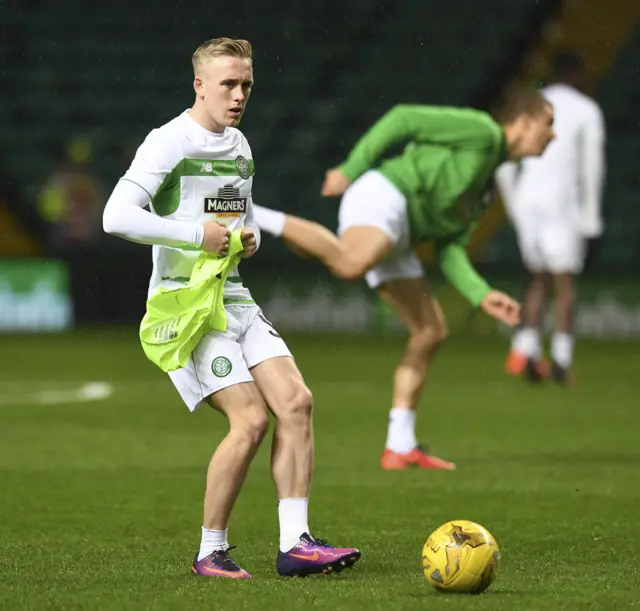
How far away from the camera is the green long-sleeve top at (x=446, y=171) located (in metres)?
7.95

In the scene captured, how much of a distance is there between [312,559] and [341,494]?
85.7 inches

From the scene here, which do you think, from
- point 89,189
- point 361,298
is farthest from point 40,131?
point 361,298

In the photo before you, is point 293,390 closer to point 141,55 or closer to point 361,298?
point 361,298

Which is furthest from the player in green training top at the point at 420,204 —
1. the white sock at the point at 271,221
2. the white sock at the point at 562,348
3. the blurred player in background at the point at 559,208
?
the blurred player in background at the point at 559,208

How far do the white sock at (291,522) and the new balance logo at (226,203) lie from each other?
95cm

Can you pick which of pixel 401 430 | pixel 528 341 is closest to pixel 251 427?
pixel 401 430

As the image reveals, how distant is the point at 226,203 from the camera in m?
5.20

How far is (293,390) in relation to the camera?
5168mm

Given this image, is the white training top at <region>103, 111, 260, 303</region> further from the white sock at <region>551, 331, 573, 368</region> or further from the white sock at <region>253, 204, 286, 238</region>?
the white sock at <region>551, 331, 573, 368</region>

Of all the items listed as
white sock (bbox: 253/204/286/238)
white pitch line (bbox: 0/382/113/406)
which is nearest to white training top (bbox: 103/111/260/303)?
white sock (bbox: 253/204/286/238)

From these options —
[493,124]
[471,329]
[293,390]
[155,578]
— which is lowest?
[471,329]

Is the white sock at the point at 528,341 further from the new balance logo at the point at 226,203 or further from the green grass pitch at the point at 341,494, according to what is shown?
the new balance logo at the point at 226,203

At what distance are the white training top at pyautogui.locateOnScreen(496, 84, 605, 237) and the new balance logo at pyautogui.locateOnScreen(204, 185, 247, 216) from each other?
837cm

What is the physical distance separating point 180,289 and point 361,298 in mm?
12598
